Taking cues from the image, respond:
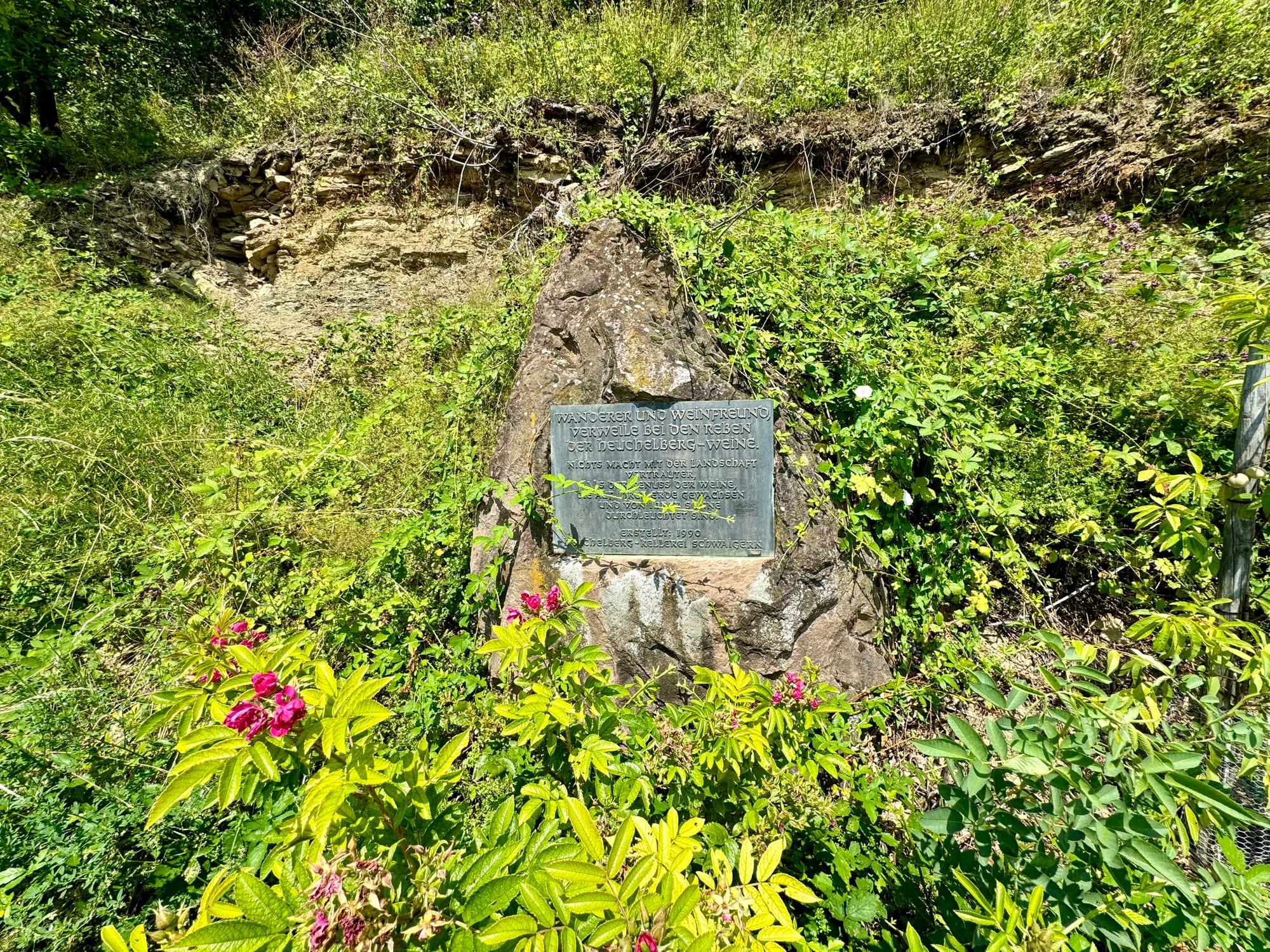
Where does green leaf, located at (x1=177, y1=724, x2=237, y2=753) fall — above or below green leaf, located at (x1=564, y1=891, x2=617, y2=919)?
above

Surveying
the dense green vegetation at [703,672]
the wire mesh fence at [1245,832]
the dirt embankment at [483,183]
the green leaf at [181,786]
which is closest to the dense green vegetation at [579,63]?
the dirt embankment at [483,183]

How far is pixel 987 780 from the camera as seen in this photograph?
3.50 feet

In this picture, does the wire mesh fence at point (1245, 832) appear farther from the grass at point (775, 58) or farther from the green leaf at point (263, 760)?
the grass at point (775, 58)

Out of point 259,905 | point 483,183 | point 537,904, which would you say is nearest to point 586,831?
point 537,904

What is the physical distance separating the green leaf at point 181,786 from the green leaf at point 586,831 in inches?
26.8

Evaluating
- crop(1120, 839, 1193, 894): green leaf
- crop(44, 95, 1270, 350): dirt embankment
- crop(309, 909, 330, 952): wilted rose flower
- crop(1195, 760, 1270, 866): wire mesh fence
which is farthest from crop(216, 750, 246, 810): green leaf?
crop(44, 95, 1270, 350): dirt embankment

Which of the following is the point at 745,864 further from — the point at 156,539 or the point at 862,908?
the point at 156,539

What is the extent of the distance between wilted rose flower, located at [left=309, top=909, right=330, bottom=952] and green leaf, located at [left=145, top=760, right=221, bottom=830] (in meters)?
0.37

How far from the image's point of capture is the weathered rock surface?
7.57 feet

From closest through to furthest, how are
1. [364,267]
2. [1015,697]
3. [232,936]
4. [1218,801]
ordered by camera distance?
[232,936]
[1218,801]
[1015,697]
[364,267]

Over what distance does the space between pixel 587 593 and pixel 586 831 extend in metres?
1.02

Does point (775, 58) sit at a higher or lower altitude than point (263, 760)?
higher

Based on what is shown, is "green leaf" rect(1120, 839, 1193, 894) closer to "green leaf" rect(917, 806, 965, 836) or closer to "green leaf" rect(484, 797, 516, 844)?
"green leaf" rect(917, 806, 965, 836)

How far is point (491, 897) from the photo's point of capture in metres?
0.81
